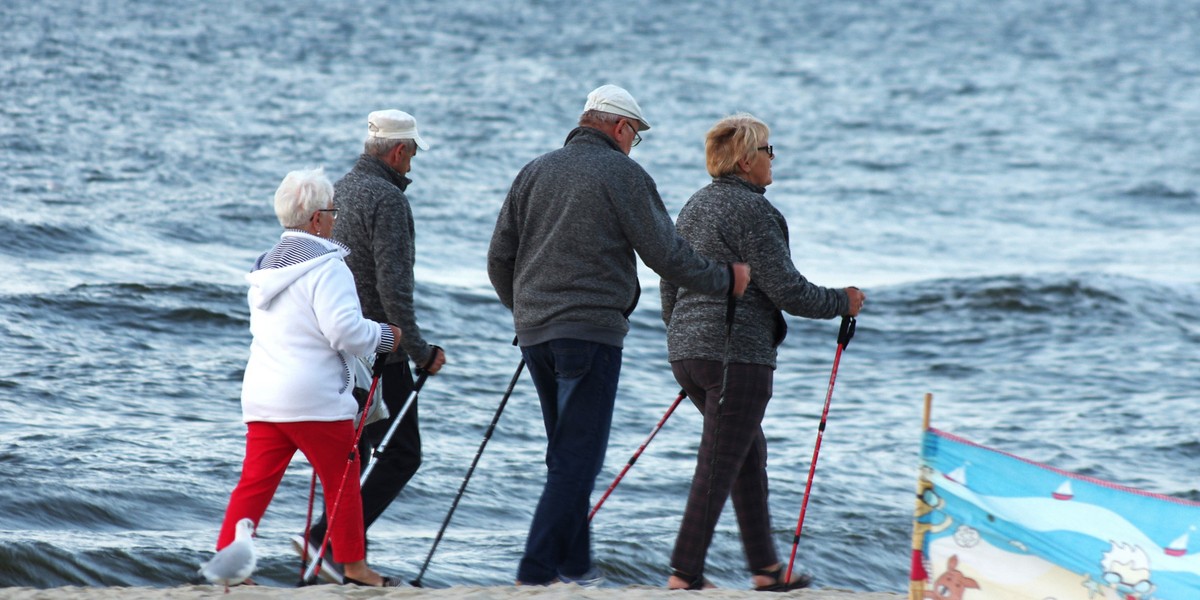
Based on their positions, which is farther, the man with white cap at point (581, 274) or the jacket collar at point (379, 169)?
the jacket collar at point (379, 169)

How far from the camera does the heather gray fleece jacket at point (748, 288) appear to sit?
193 inches

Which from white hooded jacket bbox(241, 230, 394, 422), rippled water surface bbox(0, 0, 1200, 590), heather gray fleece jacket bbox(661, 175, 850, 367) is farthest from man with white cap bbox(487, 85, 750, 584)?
rippled water surface bbox(0, 0, 1200, 590)

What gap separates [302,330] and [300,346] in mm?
56

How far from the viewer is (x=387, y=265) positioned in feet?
16.5

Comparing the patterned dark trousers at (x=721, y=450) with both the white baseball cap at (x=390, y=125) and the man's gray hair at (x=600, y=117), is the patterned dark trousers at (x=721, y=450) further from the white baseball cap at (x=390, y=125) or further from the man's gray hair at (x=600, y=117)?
the white baseball cap at (x=390, y=125)

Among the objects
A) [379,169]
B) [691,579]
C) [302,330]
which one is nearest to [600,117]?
[379,169]

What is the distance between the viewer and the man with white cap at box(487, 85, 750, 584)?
4.69 meters

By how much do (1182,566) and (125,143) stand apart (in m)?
17.1

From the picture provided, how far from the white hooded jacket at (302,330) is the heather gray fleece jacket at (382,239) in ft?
1.27

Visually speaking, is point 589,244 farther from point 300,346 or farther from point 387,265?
point 300,346

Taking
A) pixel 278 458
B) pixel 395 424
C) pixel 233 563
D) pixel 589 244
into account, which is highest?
pixel 589 244

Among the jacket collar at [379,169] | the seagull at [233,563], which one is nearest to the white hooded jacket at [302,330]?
the seagull at [233,563]

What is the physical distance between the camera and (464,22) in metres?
37.6

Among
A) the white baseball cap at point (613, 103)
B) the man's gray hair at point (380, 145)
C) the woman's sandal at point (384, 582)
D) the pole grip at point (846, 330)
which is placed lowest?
the woman's sandal at point (384, 582)
